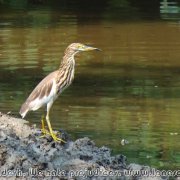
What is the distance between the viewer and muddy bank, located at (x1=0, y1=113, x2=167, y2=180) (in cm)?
695

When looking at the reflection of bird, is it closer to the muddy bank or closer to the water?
the muddy bank

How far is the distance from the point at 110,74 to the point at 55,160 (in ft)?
22.8

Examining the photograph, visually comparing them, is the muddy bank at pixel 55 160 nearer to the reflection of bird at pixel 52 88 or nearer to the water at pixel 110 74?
the reflection of bird at pixel 52 88

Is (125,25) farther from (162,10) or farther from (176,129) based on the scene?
(176,129)

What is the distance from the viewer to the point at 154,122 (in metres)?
10.6

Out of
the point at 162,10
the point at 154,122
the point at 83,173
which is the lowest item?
the point at 162,10

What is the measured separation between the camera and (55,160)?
745cm

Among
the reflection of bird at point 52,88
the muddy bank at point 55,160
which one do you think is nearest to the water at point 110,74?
the muddy bank at point 55,160

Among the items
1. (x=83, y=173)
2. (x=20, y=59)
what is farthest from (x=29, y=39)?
(x=83, y=173)

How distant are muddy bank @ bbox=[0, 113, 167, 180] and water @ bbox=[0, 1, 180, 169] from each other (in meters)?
0.88

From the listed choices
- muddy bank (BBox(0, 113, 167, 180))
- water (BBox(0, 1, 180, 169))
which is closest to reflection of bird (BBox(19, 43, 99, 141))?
muddy bank (BBox(0, 113, 167, 180))

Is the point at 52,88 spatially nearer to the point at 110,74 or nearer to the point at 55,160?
the point at 55,160

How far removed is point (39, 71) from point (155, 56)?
9.37 ft

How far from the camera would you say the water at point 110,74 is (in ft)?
32.2
